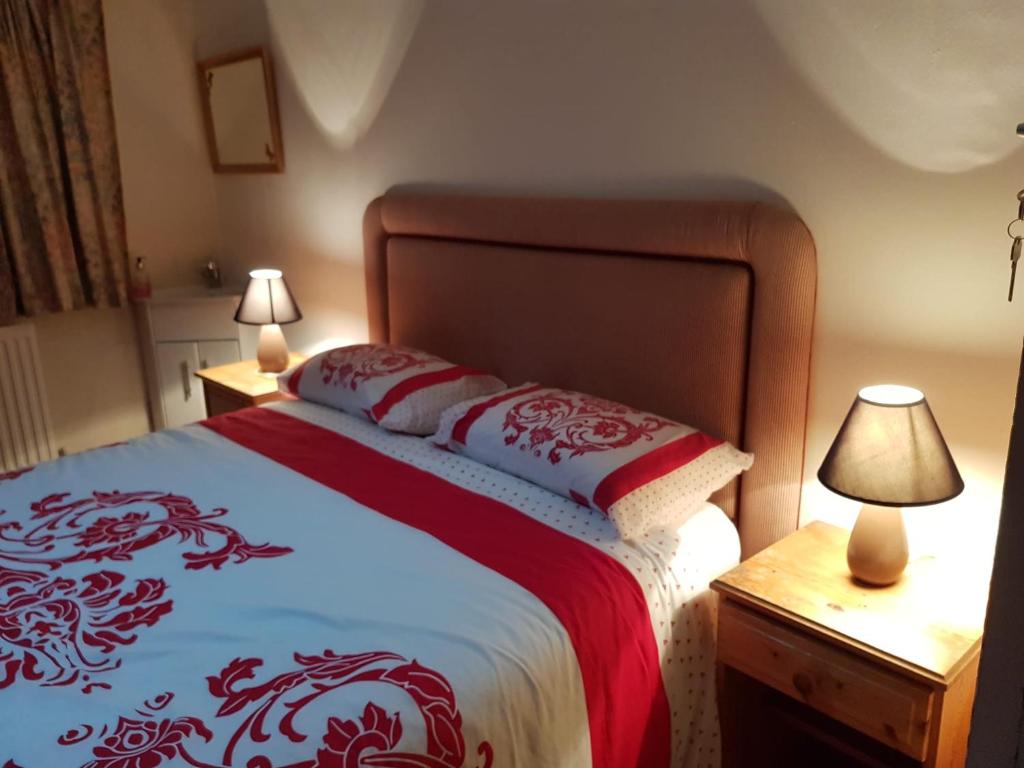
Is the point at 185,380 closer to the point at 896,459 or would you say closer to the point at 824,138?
the point at 824,138

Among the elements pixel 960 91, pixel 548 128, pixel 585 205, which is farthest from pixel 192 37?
pixel 960 91

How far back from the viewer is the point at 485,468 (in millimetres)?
1931

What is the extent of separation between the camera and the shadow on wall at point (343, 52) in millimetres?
2566

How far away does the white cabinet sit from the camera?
3.32m

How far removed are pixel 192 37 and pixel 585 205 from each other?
2357 mm

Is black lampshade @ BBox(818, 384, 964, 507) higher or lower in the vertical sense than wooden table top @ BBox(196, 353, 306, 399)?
higher

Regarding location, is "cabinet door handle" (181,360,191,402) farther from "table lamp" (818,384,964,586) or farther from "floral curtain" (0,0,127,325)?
"table lamp" (818,384,964,586)

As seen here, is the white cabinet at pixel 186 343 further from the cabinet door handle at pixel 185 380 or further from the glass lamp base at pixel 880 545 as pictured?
the glass lamp base at pixel 880 545

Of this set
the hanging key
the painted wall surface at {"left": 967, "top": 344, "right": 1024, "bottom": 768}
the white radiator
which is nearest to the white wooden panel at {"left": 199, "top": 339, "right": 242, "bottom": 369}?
the white radiator

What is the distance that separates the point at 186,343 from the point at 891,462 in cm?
291

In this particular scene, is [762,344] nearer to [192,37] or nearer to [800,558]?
[800,558]

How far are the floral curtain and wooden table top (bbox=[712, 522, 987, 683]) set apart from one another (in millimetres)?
2796

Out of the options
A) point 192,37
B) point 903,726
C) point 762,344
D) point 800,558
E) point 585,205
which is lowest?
point 903,726

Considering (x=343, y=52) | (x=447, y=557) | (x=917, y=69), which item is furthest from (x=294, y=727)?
(x=343, y=52)
